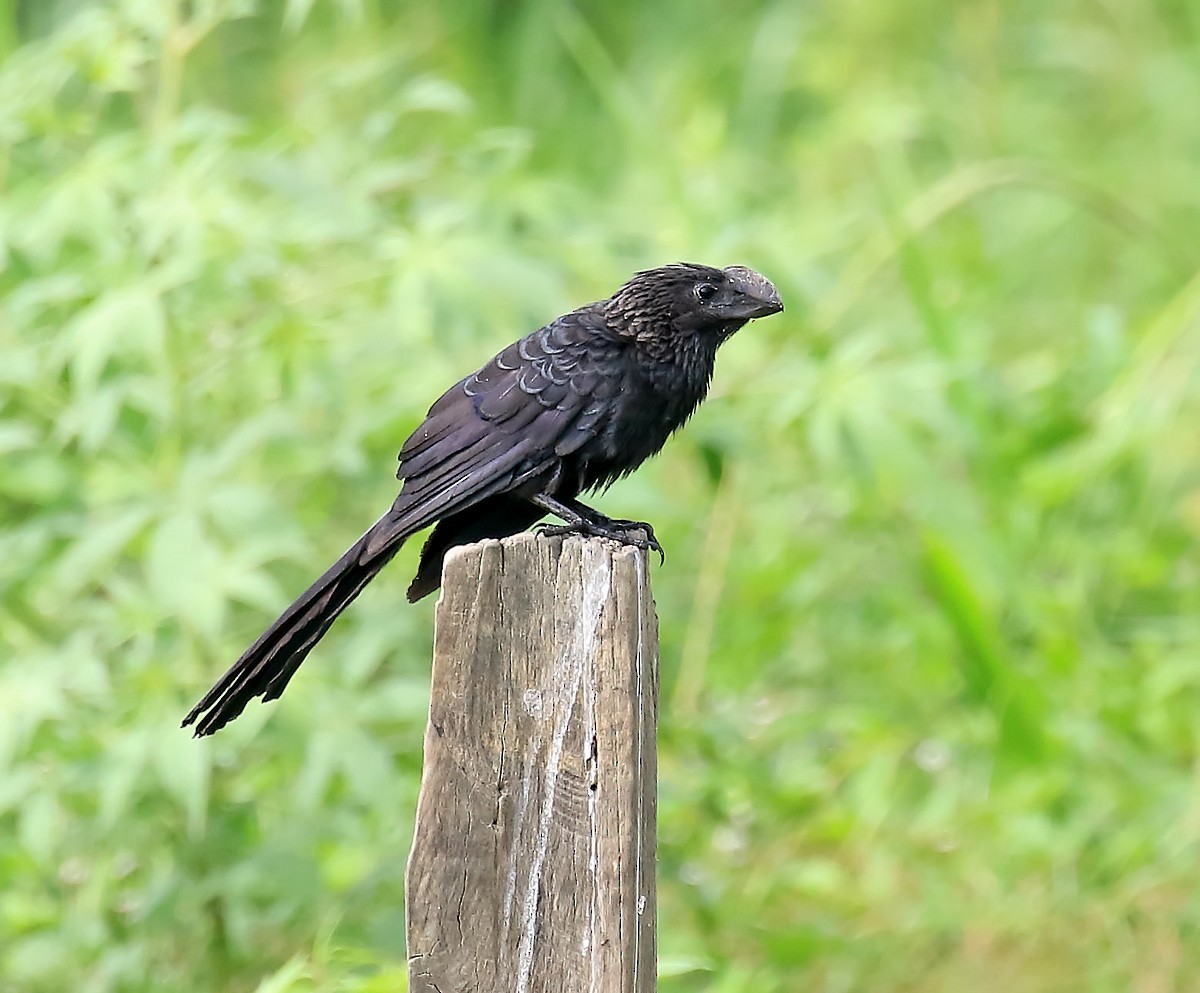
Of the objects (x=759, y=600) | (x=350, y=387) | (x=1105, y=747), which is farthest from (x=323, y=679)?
(x=1105, y=747)

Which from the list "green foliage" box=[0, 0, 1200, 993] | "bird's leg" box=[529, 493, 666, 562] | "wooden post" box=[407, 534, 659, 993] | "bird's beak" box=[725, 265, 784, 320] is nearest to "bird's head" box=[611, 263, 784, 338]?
"bird's beak" box=[725, 265, 784, 320]

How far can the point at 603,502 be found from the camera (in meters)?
3.04

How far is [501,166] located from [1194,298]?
2.03m

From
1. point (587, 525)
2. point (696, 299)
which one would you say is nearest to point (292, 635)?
point (587, 525)

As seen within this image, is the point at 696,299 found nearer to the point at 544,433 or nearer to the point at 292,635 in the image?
the point at 544,433

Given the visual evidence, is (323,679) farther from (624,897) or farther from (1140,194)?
(1140,194)

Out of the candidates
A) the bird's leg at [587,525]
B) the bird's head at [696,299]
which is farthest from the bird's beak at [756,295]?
the bird's leg at [587,525]

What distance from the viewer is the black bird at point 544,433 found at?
7.20 ft

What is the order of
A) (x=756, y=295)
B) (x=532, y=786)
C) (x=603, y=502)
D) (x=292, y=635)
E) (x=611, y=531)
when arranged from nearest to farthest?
(x=532, y=786)
(x=292, y=635)
(x=611, y=531)
(x=756, y=295)
(x=603, y=502)

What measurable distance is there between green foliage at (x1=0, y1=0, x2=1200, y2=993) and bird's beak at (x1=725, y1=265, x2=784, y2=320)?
58 cm

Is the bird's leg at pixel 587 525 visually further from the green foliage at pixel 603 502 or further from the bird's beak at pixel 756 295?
the green foliage at pixel 603 502

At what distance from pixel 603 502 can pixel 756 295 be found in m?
0.68

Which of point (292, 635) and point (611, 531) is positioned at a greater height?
point (611, 531)

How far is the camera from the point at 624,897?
6.07 feet
